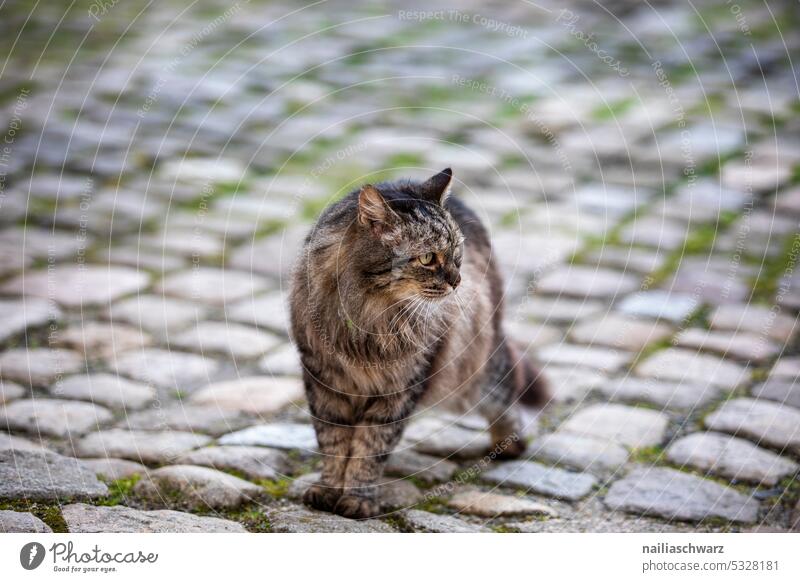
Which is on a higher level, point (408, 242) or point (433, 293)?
point (408, 242)

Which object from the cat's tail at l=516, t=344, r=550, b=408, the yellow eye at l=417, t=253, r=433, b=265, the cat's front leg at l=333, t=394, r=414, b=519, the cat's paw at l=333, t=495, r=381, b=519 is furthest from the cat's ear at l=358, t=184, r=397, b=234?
the cat's tail at l=516, t=344, r=550, b=408

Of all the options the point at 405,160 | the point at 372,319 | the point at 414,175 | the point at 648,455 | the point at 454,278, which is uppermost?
the point at 405,160

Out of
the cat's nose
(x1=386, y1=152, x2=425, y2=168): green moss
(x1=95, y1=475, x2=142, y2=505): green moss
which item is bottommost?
(x1=95, y1=475, x2=142, y2=505): green moss

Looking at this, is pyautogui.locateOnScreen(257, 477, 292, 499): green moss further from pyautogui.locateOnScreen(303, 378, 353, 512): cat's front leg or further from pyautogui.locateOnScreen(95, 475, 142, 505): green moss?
pyautogui.locateOnScreen(95, 475, 142, 505): green moss

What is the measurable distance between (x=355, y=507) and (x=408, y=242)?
92cm

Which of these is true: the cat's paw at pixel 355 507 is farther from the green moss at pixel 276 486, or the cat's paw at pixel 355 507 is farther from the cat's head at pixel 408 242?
the cat's head at pixel 408 242

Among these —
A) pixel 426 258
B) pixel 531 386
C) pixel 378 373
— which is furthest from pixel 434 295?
pixel 531 386

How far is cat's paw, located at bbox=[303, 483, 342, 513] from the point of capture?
10.4ft

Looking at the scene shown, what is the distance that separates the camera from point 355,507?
10.3 ft

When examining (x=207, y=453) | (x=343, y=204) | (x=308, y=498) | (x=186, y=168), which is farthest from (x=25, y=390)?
(x=186, y=168)

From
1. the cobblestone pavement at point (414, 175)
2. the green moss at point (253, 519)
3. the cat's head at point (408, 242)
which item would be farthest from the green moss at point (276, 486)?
the cat's head at point (408, 242)

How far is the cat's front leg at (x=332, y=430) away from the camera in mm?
3230

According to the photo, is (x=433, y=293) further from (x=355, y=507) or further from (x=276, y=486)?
(x=276, y=486)

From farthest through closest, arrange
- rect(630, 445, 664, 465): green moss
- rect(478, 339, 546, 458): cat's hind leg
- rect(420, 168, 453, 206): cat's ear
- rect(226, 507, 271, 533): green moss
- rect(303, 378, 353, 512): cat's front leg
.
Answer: rect(478, 339, 546, 458): cat's hind leg, rect(630, 445, 664, 465): green moss, rect(303, 378, 353, 512): cat's front leg, rect(420, 168, 453, 206): cat's ear, rect(226, 507, 271, 533): green moss
